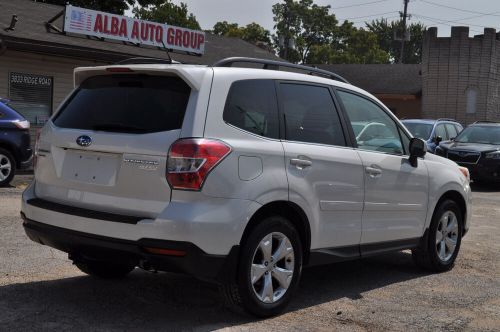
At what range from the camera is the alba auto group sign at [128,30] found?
17.4m

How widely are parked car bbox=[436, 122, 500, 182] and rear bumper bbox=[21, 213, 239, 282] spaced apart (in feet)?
42.0

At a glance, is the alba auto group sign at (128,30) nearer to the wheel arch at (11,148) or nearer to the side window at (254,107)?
the wheel arch at (11,148)

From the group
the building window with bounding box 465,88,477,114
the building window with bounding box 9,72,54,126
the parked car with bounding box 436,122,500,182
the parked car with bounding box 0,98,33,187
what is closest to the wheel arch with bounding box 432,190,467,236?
the parked car with bounding box 0,98,33,187

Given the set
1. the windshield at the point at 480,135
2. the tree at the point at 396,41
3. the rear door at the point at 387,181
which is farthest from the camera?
the tree at the point at 396,41

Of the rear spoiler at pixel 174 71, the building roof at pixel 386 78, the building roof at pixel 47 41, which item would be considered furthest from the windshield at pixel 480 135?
the building roof at pixel 386 78

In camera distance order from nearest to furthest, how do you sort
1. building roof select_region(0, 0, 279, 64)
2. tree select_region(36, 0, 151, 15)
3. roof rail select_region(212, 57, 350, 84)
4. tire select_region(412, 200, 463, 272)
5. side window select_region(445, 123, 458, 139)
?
roof rail select_region(212, 57, 350, 84) → tire select_region(412, 200, 463, 272) → building roof select_region(0, 0, 279, 64) → side window select_region(445, 123, 458, 139) → tree select_region(36, 0, 151, 15)

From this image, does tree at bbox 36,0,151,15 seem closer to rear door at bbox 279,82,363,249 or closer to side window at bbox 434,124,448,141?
side window at bbox 434,124,448,141

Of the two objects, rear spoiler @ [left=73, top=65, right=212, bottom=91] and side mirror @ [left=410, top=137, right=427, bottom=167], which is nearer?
rear spoiler @ [left=73, top=65, right=212, bottom=91]

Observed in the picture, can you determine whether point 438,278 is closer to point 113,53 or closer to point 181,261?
point 181,261

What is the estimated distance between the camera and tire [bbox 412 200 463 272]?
6582 mm

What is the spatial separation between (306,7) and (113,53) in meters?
59.7

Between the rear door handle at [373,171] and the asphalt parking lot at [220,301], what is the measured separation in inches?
41.6

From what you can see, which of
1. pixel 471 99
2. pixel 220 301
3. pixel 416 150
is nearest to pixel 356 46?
pixel 471 99

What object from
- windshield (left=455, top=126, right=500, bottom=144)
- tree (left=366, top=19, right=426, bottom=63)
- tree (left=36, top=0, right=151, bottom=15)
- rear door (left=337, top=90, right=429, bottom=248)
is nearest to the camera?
rear door (left=337, top=90, right=429, bottom=248)
